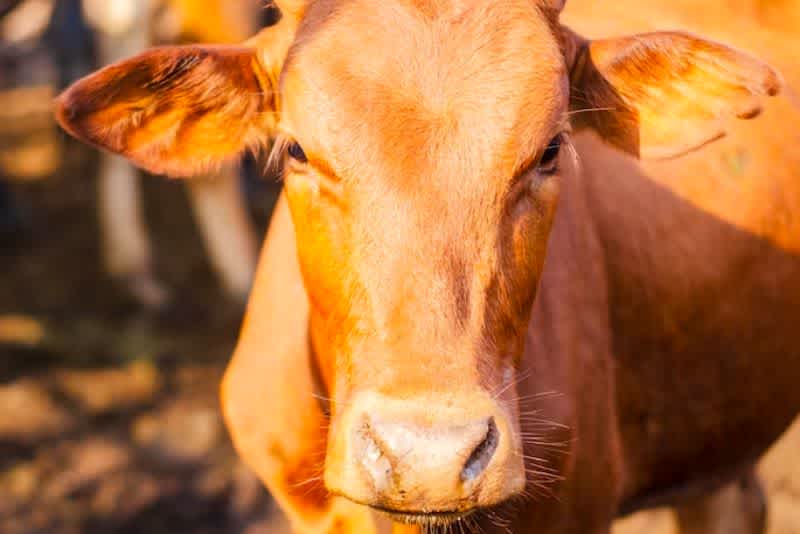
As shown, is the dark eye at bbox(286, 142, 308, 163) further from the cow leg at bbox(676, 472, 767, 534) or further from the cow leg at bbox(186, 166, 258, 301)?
the cow leg at bbox(186, 166, 258, 301)

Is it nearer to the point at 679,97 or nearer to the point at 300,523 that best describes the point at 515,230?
the point at 679,97

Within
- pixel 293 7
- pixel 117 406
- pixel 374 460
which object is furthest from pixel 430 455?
pixel 117 406

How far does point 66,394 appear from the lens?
573cm

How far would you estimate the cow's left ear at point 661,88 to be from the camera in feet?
9.41

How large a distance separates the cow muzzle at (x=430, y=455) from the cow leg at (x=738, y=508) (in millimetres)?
2245

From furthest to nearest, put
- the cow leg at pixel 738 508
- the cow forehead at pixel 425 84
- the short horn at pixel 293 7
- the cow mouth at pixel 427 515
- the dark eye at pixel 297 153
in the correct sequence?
the cow leg at pixel 738 508 < the short horn at pixel 293 7 < the dark eye at pixel 297 153 < the cow forehead at pixel 425 84 < the cow mouth at pixel 427 515

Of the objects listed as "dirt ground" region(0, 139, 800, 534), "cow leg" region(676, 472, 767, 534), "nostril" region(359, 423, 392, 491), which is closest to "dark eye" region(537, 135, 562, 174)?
A: "nostril" region(359, 423, 392, 491)

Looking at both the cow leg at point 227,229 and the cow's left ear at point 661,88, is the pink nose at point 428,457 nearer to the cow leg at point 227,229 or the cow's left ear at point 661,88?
the cow's left ear at point 661,88

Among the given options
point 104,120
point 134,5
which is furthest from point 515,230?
point 134,5

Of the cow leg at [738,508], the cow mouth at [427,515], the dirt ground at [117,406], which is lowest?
the dirt ground at [117,406]

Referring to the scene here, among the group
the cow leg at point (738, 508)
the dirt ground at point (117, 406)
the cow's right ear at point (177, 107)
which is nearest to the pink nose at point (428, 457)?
the cow's right ear at point (177, 107)

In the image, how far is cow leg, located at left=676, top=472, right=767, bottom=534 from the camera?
14.2 feet

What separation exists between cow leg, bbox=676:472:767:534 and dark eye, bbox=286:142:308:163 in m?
2.35

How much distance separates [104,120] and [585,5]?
1930 millimetres
